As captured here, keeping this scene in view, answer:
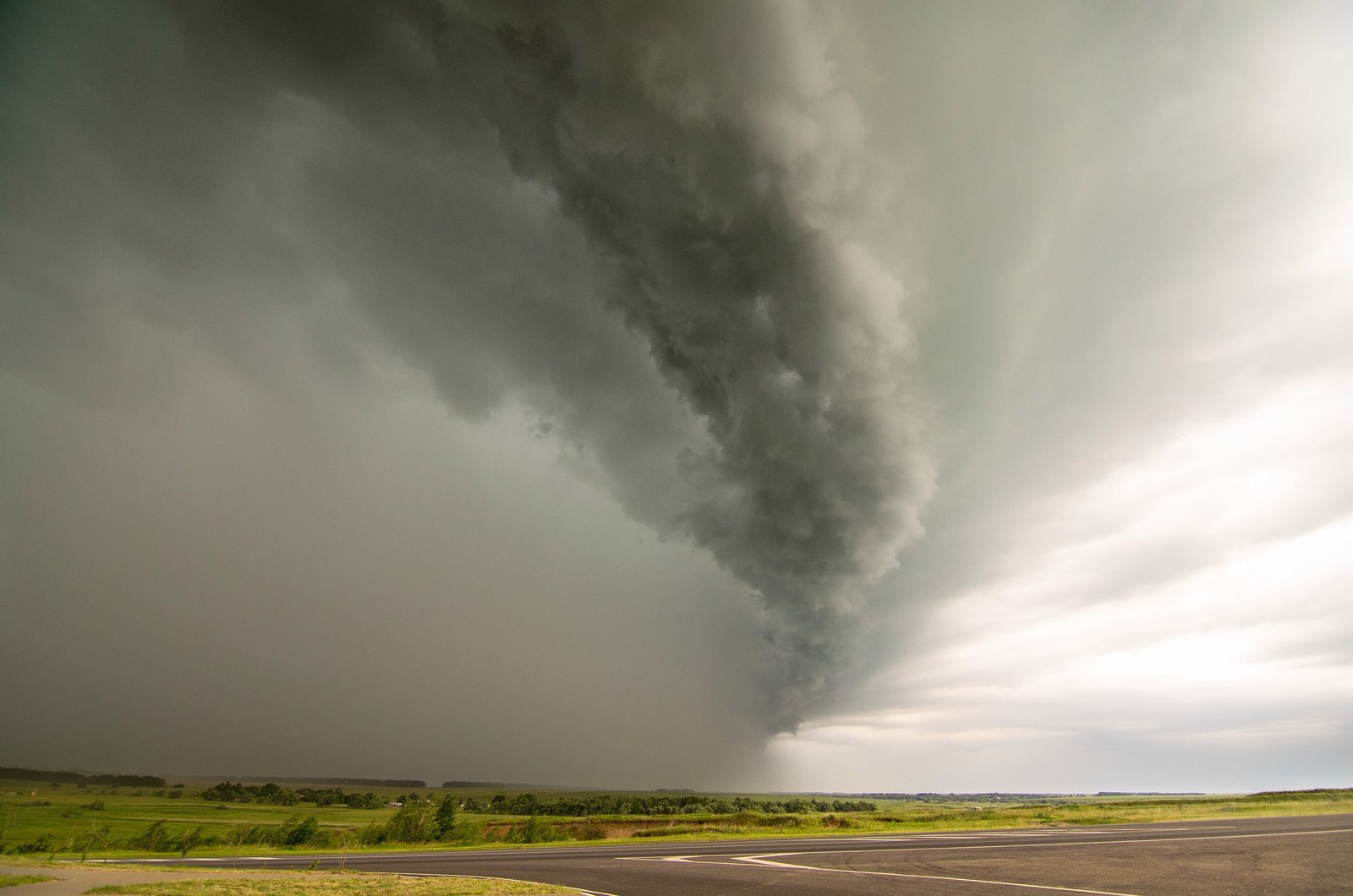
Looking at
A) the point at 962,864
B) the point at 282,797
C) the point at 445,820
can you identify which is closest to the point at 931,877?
the point at 962,864

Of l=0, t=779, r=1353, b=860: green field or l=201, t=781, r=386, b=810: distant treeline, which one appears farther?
l=201, t=781, r=386, b=810: distant treeline

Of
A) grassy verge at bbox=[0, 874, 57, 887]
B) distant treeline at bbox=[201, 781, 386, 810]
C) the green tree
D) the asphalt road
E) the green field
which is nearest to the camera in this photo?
grassy verge at bbox=[0, 874, 57, 887]

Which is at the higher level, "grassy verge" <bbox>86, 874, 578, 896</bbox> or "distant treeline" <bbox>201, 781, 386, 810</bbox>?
"distant treeline" <bbox>201, 781, 386, 810</bbox>

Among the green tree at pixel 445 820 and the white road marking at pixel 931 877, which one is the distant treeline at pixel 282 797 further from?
the white road marking at pixel 931 877

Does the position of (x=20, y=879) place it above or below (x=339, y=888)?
above

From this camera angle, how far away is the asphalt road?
18.0m

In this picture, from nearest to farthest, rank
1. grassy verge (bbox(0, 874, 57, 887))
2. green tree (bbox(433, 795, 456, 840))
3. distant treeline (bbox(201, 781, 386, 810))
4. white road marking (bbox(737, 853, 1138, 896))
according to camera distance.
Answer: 1. white road marking (bbox(737, 853, 1138, 896))
2. grassy verge (bbox(0, 874, 57, 887))
3. green tree (bbox(433, 795, 456, 840))
4. distant treeline (bbox(201, 781, 386, 810))

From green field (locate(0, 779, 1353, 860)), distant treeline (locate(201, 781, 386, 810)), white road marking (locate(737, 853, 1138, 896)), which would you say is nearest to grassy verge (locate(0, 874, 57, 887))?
green field (locate(0, 779, 1353, 860))

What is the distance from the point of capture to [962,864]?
24031 millimetres

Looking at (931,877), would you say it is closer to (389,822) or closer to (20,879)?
(20,879)

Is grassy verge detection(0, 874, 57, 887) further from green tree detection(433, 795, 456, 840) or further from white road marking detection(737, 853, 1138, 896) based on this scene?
green tree detection(433, 795, 456, 840)

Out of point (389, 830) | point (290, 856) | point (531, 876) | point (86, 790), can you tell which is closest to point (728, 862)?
point (531, 876)

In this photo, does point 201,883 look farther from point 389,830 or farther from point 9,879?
point 389,830

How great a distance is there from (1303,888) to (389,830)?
64.8 m
